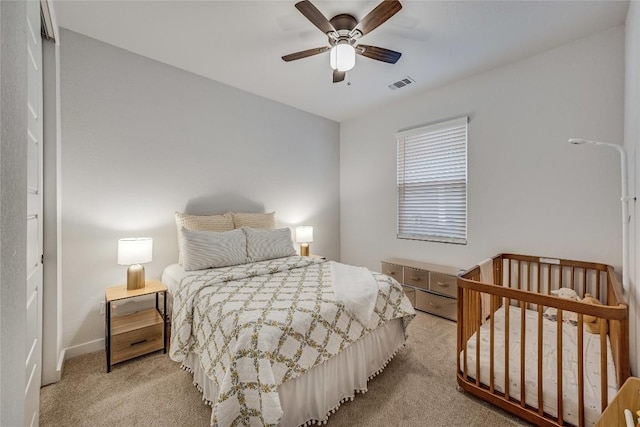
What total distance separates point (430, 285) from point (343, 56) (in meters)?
2.58

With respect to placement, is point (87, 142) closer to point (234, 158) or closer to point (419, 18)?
point (234, 158)

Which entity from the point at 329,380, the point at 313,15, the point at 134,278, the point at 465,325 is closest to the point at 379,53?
the point at 313,15

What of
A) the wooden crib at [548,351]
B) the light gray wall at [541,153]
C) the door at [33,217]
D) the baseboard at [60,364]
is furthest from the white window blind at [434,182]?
the baseboard at [60,364]

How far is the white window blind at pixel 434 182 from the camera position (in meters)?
3.24

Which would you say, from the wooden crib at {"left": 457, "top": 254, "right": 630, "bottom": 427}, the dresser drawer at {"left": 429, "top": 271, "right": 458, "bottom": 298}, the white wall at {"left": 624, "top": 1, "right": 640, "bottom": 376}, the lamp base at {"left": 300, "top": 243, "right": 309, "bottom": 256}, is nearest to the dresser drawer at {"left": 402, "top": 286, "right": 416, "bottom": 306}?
the dresser drawer at {"left": 429, "top": 271, "right": 458, "bottom": 298}

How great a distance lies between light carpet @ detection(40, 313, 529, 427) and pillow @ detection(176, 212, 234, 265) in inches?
40.7

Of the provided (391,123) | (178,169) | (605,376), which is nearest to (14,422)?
(605,376)

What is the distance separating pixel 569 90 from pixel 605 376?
2.40 metres

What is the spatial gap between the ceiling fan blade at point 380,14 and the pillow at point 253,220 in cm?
219

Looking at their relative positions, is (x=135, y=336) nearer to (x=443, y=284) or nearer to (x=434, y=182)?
(x=443, y=284)

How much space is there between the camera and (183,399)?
70.7 inches

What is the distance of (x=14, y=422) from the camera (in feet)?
1.97

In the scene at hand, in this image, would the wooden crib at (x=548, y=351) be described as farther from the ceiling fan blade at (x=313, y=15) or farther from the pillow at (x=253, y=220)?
the pillow at (x=253, y=220)

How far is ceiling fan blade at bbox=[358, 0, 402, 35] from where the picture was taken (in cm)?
166
